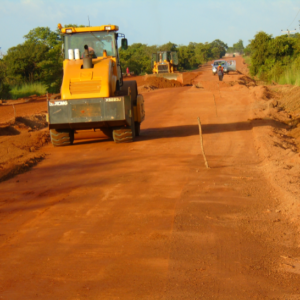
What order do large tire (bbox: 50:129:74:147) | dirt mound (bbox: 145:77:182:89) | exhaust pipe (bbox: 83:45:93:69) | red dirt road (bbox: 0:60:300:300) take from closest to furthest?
red dirt road (bbox: 0:60:300:300) < exhaust pipe (bbox: 83:45:93:69) < large tire (bbox: 50:129:74:147) < dirt mound (bbox: 145:77:182:89)

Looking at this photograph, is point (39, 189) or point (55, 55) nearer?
point (39, 189)

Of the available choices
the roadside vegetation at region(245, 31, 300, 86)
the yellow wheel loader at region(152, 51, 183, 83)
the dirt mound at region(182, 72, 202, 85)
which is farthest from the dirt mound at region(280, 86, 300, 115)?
the yellow wheel loader at region(152, 51, 183, 83)

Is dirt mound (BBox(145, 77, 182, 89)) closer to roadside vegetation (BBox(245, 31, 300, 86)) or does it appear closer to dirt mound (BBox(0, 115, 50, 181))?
roadside vegetation (BBox(245, 31, 300, 86))

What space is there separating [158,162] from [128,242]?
4506mm

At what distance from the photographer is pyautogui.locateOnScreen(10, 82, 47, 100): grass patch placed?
105 ft

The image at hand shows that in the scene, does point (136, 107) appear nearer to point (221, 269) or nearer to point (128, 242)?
point (128, 242)

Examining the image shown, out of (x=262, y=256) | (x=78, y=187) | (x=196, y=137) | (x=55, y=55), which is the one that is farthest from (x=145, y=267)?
(x=55, y=55)

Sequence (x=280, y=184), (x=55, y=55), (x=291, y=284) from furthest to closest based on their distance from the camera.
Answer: (x=55, y=55) → (x=280, y=184) → (x=291, y=284)

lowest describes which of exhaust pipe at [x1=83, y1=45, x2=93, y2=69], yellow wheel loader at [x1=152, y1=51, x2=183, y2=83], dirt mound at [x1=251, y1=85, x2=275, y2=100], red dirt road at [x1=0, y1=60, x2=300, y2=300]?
red dirt road at [x1=0, y1=60, x2=300, y2=300]

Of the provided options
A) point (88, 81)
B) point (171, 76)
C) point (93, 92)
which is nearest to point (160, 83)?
point (171, 76)

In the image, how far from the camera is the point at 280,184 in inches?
290

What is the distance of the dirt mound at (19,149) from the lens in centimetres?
973

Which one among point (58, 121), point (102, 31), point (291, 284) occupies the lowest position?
point (291, 284)

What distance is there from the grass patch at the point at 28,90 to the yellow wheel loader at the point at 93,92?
67.0 ft
